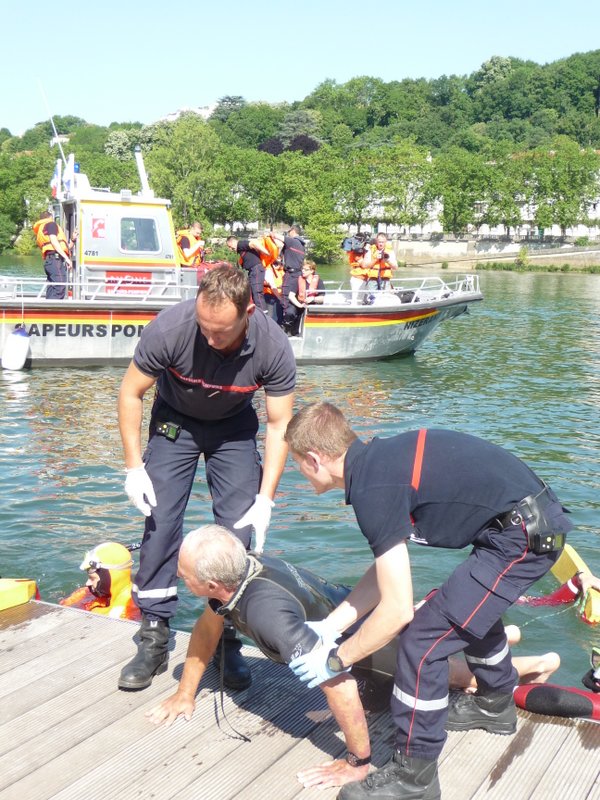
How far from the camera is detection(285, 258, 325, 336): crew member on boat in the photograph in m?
15.5

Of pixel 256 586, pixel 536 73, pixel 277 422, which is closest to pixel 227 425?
pixel 277 422

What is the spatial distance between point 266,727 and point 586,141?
13745 cm

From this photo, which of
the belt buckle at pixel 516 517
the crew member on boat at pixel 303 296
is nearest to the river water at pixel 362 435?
the crew member on boat at pixel 303 296

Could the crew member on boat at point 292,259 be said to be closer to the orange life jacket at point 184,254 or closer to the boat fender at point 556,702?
the orange life jacket at point 184,254

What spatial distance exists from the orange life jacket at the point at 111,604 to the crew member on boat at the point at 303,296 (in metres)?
10.0

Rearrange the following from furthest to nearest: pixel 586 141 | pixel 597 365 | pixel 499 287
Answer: pixel 586 141 < pixel 499 287 < pixel 597 365

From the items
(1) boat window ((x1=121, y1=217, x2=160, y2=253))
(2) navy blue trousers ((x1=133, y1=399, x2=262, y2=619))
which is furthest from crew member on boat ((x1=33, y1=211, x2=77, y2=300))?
(2) navy blue trousers ((x1=133, y1=399, x2=262, y2=619))

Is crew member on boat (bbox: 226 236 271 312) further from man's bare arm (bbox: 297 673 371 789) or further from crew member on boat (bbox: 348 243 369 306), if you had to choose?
man's bare arm (bbox: 297 673 371 789)

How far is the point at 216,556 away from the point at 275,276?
1251 cm

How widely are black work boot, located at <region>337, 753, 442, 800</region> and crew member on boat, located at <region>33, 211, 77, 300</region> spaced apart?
532 inches

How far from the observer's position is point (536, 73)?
15375 centimetres

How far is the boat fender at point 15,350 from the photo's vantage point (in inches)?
585

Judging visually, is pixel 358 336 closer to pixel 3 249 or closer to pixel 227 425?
pixel 227 425

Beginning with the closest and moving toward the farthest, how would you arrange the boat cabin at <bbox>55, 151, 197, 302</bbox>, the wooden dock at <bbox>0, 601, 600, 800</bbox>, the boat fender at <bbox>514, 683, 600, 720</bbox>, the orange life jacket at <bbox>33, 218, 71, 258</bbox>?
the wooden dock at <bbox>0, 601, 600, 800</bbox> → the boat fender at <bbox>514, 683, 600, 720</bbox> → the orange life jacket at <bbox>33, 218, 71, 258</bbox> → the boat cabin at <bbox>55, 151, 197, 302</bbox>
